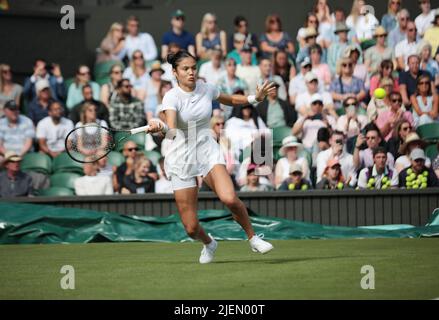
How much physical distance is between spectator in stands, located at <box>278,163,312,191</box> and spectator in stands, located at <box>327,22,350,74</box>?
2.45 meters

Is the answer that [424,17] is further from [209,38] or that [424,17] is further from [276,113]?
[209,38]

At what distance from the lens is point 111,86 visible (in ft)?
54.8

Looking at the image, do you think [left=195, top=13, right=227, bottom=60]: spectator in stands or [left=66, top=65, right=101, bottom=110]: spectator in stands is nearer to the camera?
[left=66, top=65, right=101, bottom=110]: spectator in stands

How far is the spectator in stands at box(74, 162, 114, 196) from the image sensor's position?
15.2m

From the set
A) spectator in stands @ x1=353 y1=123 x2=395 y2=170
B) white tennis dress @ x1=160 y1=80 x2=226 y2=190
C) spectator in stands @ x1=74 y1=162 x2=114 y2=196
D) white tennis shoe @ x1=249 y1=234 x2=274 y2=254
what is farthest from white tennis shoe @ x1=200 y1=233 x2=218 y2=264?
spectator in stands @ x1=74 y1=162 x2=114 y2=196

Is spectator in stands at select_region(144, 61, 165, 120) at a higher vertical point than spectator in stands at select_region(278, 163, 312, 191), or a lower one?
higher

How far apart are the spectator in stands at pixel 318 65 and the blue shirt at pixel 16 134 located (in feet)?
15.0

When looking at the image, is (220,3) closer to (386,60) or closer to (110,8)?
(110,8)

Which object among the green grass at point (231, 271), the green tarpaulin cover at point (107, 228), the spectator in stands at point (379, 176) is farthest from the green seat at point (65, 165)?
the spectator in stands at point (379, 176)

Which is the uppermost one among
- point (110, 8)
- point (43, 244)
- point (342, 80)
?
point (110, 8)

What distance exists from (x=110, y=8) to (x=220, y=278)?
1205 centimetres

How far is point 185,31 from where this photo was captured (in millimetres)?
17656

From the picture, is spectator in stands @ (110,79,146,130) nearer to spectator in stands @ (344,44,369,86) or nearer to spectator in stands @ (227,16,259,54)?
spectator in stands @ (227,16,259,54)
